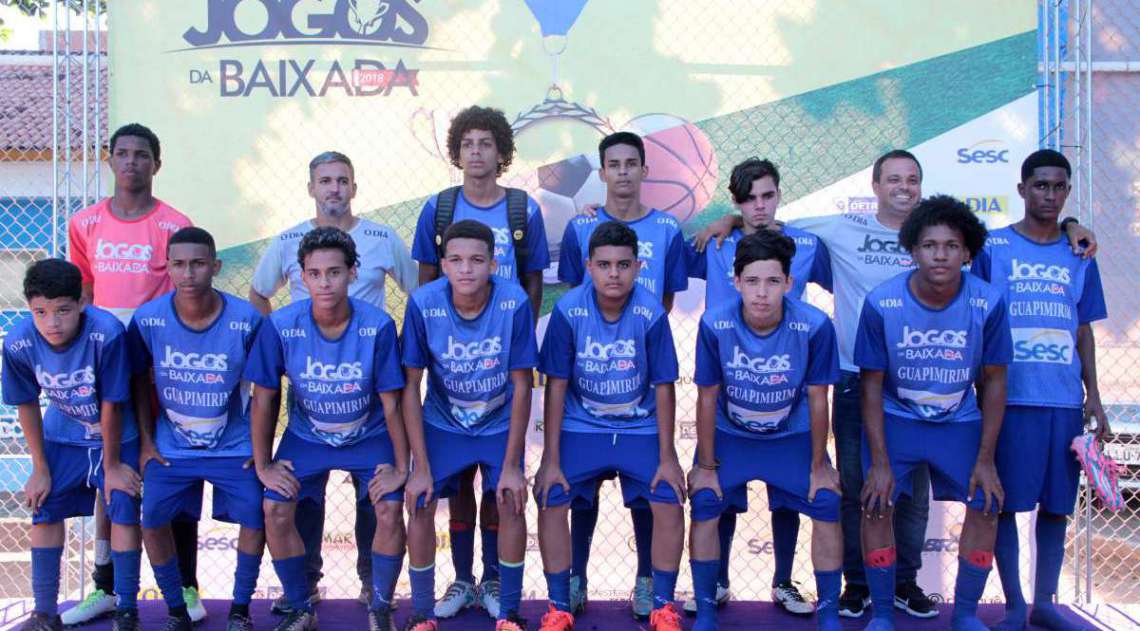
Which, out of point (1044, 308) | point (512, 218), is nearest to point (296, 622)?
point (512, 218)

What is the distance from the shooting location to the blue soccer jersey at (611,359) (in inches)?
145

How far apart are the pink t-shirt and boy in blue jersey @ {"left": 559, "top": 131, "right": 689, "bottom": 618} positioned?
180 cm

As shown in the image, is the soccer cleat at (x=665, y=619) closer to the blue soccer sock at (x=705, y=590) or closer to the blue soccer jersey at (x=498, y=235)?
the blue soccer sock at (x=705, y=590)

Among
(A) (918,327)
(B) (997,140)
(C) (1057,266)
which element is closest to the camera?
(A) (918,327)

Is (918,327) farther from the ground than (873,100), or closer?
closer

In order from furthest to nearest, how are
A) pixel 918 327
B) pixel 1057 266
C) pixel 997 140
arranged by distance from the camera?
1. pixel 997 140
2. pixel 1057 266
3. pixel 918 327

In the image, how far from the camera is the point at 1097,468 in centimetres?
372

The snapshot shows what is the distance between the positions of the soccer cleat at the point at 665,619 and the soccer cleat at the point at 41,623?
243 centimetres

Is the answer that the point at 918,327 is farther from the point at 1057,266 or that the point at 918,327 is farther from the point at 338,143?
the point at 338,143

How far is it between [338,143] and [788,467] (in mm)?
3076

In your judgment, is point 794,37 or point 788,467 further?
point 794,37

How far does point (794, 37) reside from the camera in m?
5.22

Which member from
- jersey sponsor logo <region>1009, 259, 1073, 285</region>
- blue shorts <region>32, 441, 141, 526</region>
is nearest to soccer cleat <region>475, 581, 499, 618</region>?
blue shorts <region>32, 441, 141, 526</region>

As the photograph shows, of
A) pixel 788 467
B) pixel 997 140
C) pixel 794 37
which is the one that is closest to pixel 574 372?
pixel 788 467
